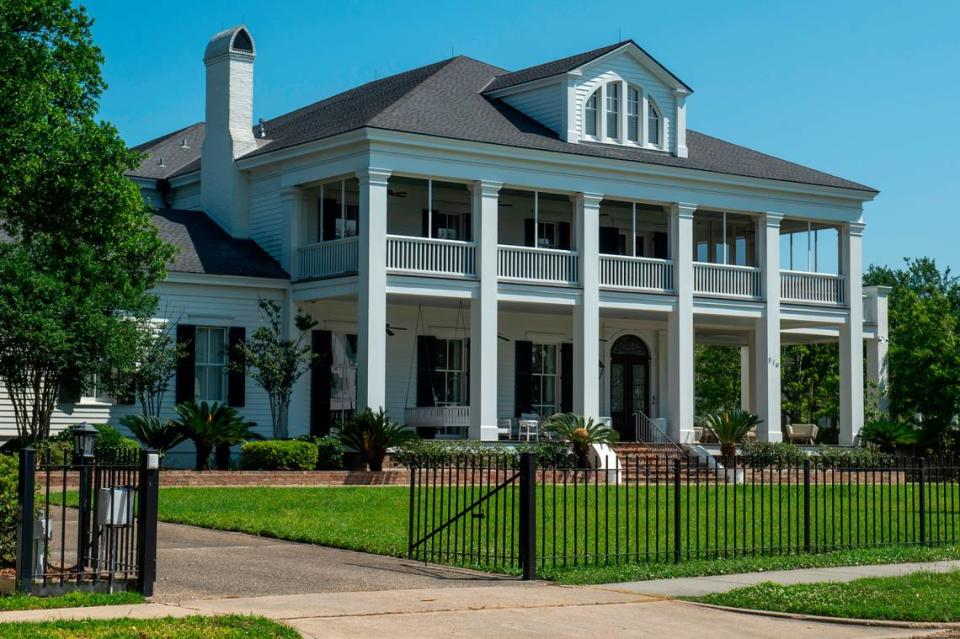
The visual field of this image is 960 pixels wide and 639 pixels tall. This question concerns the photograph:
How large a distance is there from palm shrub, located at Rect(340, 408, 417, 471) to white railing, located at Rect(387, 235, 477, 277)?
3.76m

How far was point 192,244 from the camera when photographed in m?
34.5

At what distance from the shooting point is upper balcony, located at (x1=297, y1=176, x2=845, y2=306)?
3328cm

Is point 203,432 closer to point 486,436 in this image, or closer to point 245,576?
point 486,436

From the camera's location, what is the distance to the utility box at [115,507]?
43.4 feet

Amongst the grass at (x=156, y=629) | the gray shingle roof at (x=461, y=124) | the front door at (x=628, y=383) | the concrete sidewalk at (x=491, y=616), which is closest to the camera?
the grass at (x=156, y=629)

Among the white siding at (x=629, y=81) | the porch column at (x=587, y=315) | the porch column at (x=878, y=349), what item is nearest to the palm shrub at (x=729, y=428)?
the porch column at (x=587, y=315)

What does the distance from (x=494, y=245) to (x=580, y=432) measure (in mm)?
4724

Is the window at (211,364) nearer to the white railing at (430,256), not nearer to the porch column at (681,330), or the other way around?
the white railing at (430,256)

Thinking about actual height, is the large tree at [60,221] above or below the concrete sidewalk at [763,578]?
above

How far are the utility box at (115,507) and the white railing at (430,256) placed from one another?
753 inches

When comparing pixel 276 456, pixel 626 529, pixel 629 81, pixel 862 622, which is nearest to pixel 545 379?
pixel 629 81

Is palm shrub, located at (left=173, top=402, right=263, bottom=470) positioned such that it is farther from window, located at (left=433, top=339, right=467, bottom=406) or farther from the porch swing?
window, located at (left=433, top=339, right=467, bottom=406)

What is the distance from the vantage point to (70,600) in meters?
12.6

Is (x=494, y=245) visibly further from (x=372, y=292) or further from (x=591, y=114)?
(x=591, y=114)
